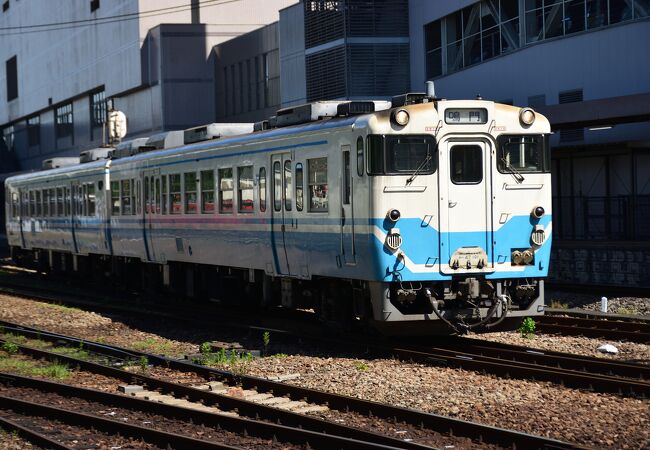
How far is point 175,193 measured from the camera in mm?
21344

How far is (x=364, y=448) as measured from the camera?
896 centimetres

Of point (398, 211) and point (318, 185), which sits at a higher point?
point (318, 185)

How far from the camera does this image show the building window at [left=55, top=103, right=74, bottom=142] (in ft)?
216

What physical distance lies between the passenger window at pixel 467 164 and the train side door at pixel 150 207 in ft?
30.3

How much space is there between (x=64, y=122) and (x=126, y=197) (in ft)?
146

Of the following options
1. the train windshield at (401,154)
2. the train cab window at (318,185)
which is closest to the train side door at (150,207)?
the train cab window at (318,185)

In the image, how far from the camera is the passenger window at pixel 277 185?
656 inches

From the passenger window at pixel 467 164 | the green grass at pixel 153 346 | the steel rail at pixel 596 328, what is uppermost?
the passenger window at pixel 467 164

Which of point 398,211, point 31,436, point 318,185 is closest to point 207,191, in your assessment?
point 318,185

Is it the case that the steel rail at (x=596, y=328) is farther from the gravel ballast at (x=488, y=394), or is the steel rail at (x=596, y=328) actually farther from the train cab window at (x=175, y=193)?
the train cab window at (x=175, y=193)

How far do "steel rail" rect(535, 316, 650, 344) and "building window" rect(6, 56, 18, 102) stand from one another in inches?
2558

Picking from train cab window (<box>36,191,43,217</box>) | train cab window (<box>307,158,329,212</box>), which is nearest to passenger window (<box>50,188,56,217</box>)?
train cab window (<box>36,191,43,217</box>)

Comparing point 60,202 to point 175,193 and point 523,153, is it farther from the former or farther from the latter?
point 523,153

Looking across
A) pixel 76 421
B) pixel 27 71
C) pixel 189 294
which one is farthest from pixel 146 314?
pixel 27 71
